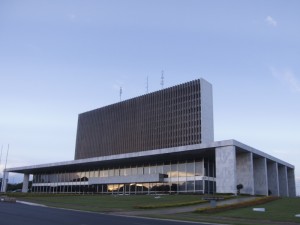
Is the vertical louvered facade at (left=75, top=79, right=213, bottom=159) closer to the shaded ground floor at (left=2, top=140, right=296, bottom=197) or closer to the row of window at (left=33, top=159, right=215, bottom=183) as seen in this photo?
the row of window at (left=33, top=159, right=215, bottom=183)

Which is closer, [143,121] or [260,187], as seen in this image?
[260,187]

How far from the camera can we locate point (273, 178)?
7356 centimetres

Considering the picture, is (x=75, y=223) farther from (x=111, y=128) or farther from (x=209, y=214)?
(x=111, y=128)

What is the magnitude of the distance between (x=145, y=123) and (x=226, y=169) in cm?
7489

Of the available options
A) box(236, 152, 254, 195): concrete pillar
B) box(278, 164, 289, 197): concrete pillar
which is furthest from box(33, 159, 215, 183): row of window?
box(278, 164, 289, 197): concrete pillar

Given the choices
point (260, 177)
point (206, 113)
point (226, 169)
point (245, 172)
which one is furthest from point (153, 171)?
point (206, 113)

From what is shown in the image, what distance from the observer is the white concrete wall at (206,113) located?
114m

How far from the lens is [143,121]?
13025 cm

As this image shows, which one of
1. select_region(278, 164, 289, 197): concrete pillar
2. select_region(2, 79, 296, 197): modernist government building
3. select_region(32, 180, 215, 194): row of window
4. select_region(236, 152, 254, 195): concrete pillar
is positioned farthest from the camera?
select_region(278, 164, 289, 197): concrete pillar

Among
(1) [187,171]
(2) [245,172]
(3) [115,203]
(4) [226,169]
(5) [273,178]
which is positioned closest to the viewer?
(3) [115,203]

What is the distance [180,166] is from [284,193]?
27050mm

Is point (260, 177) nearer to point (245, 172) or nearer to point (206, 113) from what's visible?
point (245, 172)

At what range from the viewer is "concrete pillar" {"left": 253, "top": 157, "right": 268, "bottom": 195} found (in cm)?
6456

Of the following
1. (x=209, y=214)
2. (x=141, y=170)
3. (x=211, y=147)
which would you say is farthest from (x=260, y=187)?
(x=209, y=214)
